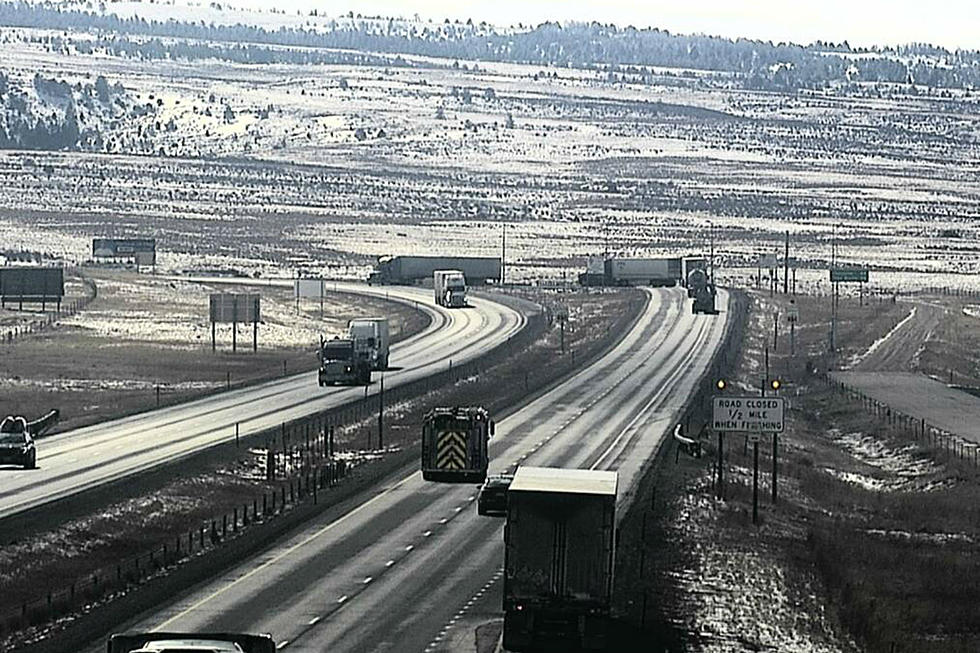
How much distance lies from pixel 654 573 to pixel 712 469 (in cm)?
2810

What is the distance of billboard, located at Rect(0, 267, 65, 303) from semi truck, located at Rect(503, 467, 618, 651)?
112414mm

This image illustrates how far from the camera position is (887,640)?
46688 mm

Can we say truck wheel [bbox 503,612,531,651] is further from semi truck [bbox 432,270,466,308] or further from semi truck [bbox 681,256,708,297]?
semi truck [bbox 681,256,708,297]

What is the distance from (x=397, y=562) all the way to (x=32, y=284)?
102 metres

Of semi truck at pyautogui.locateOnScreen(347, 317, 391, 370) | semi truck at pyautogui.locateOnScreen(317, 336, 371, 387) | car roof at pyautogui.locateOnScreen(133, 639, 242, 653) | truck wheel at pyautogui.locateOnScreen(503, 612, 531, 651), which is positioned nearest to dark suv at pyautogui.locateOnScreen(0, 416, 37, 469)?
truck wheel at pyautogui.locateOnScreen(503, 612, 531, 651)

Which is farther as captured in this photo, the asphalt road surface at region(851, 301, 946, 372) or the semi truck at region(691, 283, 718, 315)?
the semi truck at region(691, 283, 718, 315)

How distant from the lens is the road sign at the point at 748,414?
67125 mm

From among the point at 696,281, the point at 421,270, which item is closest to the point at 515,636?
the point at 696,281

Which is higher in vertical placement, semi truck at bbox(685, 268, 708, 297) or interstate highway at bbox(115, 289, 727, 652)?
interstate highway at bbox(115, 289, 727, 652)

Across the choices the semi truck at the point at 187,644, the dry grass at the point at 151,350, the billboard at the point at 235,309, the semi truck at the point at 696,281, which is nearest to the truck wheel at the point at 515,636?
the semi truck at the point at 187,644

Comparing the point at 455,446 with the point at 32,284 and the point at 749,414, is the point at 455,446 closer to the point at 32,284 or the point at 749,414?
the point at 749,414

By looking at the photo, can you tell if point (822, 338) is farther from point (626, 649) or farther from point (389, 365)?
point (626, 649)

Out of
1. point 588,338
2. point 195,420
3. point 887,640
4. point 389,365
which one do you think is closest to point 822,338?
point 588,338

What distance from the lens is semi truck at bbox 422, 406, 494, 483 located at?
68.1m
